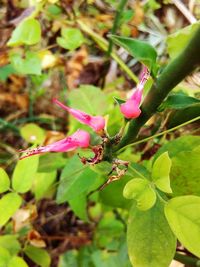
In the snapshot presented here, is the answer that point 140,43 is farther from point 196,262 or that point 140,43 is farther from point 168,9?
point 168,9

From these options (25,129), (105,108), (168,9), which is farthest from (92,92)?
(168,9)

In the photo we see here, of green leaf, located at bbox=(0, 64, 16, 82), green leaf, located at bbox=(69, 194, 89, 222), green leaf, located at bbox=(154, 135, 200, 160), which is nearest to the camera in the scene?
green leaf, located at bbox=(154, 135, 200, 160)

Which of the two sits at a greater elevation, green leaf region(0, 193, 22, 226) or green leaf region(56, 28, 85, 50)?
green leaf region(56, 28, 85, 50)

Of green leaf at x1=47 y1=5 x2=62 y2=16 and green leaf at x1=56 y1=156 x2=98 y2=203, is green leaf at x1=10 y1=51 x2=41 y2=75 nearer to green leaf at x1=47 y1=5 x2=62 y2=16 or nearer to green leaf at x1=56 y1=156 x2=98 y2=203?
green leaf at x1=47 y1=5 x2=62 y2=16

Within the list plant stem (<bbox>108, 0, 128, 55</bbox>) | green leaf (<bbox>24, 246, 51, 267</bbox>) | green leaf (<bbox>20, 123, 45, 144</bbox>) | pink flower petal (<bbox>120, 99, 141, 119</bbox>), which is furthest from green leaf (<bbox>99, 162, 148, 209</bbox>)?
plant stem (<bbox>108, 0, 128, 55</bbox>)

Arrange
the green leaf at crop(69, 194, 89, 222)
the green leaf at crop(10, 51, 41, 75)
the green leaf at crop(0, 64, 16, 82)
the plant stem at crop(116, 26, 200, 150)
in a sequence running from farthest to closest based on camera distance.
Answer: the green leaf at crop(0, 64, 16, 82) < the green leaf at crop(10, 51, 41, 75) < the green leaf at crop(69, 194, 89, 222) < the plant stem at crop(116, 26, 200, 150)

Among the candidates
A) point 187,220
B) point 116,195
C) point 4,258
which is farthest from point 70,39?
point 187,220
